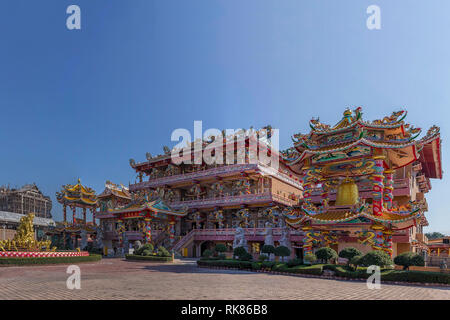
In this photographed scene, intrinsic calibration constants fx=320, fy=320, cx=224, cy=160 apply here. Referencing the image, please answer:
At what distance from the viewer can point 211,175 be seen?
38.9 m

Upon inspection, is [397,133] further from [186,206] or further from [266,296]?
[186,206]

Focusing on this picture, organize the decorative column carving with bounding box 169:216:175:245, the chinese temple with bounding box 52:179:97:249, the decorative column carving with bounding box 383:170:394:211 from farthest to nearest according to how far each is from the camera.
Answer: the chinese temple with bounding box 52:179:97:249 → the decorative column carving with bounding box 169:216:175:245 → the decorative column carving with bounding box 383:170:394:211

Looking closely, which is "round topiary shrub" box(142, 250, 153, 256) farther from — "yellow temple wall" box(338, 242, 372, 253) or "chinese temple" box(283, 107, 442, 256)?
"yellow temple wall" box(338, 242, 372, 253)

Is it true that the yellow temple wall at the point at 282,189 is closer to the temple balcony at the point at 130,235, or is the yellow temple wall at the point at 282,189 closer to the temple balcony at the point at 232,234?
the temple balcony at the point at 232,234

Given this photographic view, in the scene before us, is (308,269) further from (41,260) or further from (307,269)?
(41,260)

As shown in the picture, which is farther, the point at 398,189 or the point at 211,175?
the point at 211,175

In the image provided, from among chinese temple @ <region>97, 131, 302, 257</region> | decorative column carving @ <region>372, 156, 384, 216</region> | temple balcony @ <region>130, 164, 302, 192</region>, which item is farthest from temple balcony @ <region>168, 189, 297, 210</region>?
decorative column carving @ <region>372, 156, 384, 216</region>

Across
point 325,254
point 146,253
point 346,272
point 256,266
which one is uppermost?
point 325,254

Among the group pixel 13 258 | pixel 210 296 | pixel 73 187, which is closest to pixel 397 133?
pixel 210 296

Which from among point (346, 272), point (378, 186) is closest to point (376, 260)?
point (346, 272)

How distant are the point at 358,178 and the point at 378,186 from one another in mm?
3662

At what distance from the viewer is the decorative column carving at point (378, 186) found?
64.6 feet

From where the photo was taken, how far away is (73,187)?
51312mm

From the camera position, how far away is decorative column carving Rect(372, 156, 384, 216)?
19.7 meters
